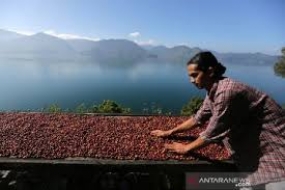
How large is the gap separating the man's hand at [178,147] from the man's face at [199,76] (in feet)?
2.24

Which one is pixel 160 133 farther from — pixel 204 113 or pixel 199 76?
pixel 199 76

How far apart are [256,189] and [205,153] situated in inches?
28.1

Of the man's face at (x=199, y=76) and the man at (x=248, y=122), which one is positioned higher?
the man's face at (x=199, y=76)

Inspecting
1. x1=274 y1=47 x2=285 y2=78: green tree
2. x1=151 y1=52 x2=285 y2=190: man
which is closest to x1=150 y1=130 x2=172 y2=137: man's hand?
x1=151 y1=52 x2=285 y2=190: man

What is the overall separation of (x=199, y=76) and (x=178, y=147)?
2.81 feet

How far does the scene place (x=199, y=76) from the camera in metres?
3.08

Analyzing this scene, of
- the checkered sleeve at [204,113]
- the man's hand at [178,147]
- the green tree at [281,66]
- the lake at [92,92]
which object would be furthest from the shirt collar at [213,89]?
the green tree at [281,66]

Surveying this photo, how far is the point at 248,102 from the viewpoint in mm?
2936

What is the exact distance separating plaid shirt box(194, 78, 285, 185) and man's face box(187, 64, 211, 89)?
0.08 meters

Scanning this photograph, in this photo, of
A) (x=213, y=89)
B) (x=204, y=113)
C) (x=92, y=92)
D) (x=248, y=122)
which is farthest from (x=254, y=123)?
(x=92, y=92)

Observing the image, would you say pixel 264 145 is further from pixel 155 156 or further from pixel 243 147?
pixel 155 156

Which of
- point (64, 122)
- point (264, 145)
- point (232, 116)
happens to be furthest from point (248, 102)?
point (64, 122)

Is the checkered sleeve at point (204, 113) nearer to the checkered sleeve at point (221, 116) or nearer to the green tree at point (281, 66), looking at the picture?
the checkered sleeve at point (221, 116)

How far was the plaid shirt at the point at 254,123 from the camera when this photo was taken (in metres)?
2.91
